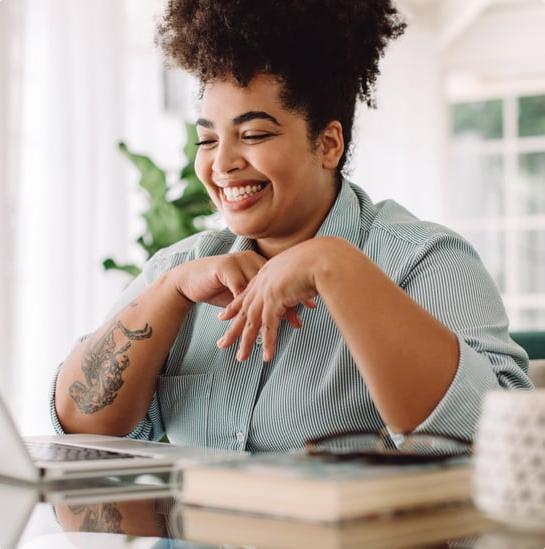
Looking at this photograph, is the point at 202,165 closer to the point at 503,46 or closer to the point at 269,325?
the point at 269,325

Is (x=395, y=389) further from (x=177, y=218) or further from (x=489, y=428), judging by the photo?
(x=177, y=218)

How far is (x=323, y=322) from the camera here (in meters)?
1.61

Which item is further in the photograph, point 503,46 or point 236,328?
point 503,46

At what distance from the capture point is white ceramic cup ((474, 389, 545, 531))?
68cm

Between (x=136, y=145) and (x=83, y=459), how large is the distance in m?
3.61

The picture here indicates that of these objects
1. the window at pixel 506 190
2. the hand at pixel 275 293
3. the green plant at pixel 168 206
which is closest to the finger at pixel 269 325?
the hand at pixel 275 293

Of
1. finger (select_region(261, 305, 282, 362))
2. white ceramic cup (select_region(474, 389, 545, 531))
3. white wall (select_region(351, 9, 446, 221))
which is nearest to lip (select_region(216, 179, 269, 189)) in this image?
finger (select_region(261, 305, 282, 362))

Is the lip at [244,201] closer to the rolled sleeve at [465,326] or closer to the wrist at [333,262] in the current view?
the rolled sleeve at [465,326]

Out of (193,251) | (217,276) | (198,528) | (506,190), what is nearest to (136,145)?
(193,251)

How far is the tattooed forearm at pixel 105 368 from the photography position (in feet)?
5.50

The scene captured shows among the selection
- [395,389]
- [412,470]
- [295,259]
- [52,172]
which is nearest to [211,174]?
[295,259]

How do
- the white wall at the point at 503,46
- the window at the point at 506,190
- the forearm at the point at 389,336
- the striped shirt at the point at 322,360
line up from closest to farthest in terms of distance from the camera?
the forearm at the point at 389,336, the striped shirt at the point at 322,360, the white wall at the point at 503,46, the window at the point at 506,190

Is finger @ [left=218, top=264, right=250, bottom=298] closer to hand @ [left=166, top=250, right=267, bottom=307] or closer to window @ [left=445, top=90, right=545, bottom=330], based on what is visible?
hand @ [left=166, top=250, right=267, bottom=307]

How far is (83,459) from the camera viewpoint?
1.13 m
